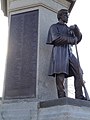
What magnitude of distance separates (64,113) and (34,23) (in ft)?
7.97

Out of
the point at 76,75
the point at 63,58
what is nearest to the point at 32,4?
the point at 63,58

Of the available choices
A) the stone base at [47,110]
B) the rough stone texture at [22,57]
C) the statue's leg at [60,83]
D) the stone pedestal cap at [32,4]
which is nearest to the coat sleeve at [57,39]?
the rough stone texture at [22,57]

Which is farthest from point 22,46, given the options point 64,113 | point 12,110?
point 64,113

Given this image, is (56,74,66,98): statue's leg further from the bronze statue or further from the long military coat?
the long military coat

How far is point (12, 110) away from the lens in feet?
22.3

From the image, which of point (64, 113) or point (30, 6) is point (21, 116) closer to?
point (64, 113)

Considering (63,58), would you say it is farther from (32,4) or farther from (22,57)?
(32,4)

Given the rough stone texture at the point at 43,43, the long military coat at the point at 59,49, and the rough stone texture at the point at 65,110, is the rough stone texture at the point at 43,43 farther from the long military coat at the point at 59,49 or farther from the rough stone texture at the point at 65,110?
the rough stone texture at the point at 65,110

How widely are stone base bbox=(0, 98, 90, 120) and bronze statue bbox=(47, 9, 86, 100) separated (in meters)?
0.45

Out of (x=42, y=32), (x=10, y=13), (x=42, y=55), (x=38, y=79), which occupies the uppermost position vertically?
(x=10, y=13)

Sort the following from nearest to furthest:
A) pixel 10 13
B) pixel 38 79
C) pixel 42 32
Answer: pixel 38 79 → pixel 42 32 → pixel 10 13

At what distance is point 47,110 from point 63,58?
115 centimetres

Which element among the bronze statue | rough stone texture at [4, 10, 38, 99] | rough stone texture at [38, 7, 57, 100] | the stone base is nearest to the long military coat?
the bronze statue

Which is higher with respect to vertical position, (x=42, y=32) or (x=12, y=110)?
(x=42, y=32)
